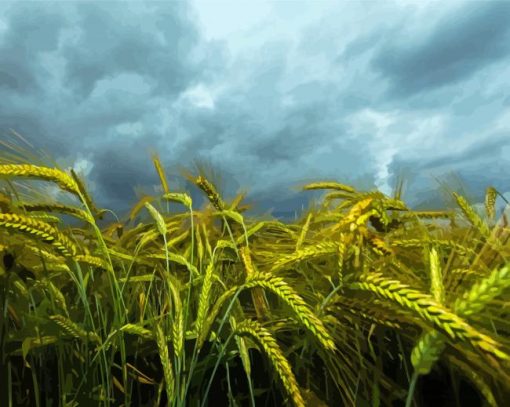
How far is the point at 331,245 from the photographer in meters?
1.03

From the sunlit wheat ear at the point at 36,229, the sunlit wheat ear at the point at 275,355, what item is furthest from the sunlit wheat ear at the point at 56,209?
the sunlit wheat ear at the point at 275,355

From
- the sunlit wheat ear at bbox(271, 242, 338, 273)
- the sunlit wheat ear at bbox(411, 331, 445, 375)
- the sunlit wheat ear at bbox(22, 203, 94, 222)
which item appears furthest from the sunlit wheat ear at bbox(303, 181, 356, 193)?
the sunlit wheat ear at bbox(411, 331, 445, 375)

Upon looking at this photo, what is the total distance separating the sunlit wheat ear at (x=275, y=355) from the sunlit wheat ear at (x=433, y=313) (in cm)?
14

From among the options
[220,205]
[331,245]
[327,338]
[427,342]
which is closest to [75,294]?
[220,205]

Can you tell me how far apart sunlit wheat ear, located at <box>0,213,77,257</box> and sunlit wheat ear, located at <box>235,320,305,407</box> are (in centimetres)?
34

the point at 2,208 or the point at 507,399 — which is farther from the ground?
the point at 2,208

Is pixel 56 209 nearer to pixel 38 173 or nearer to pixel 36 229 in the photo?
pixel 38 173

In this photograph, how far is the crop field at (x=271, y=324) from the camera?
33.1 inches

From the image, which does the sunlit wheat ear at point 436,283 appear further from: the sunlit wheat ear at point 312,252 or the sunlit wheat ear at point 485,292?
the sunlit wheat ear at point 312,252

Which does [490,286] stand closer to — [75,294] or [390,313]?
[390,313]

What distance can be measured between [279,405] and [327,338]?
1.11ft

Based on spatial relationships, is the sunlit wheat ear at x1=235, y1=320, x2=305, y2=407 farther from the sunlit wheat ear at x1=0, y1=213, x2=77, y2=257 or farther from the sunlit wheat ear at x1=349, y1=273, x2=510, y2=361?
A: the sunlit wheat ear at x1=0, y1=213, x2=77, y2=257

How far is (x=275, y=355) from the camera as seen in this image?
2.80 feet

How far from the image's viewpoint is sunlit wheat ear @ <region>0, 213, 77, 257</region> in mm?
970
